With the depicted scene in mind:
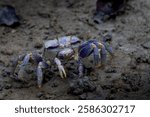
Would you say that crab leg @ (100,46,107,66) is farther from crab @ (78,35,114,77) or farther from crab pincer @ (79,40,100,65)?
crab pincer @ (79,40,100,65)

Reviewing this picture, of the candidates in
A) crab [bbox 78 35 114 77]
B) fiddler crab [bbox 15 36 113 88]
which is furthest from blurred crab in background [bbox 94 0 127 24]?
fiddler crab [bbox 15 36 113 88]

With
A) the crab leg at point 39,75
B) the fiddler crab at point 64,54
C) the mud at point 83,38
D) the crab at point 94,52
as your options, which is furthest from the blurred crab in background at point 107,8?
the crab leg at point 39,75

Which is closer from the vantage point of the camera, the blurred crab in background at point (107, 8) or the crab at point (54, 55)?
the crab at point (54, 55)

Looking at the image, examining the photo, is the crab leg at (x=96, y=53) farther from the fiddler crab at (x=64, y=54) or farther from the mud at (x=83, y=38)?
the mud at (x=83, y=38)

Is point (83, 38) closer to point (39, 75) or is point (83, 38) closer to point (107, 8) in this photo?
point (107, 8)

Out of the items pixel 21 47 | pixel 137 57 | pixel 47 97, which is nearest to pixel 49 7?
pixel 21 47

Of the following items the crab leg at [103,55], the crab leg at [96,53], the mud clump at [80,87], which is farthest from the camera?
the crab leg at [103,55]

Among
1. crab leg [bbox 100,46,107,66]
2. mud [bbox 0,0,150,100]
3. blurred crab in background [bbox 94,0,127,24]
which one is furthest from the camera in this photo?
blurred crab in background [bbox 94,0,127,24]

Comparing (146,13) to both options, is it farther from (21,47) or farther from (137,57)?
(21,47)
